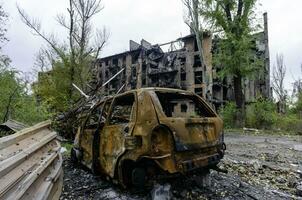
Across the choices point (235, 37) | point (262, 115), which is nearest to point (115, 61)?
point (235, 37)

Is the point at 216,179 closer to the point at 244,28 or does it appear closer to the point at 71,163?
the point at 71,163

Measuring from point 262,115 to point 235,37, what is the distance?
17.2 feet

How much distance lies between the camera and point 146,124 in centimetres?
436

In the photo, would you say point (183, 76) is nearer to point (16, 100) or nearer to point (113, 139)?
point (16, 100)

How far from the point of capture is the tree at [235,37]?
782 inches

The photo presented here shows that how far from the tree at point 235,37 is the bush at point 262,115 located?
27.4 inches

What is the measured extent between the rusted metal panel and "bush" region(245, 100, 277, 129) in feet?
55.8

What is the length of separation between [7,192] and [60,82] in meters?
22.9

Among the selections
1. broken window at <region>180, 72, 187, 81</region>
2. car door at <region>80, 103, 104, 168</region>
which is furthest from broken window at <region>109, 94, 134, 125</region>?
broken window at <region>180, 72, 187, 81</region>

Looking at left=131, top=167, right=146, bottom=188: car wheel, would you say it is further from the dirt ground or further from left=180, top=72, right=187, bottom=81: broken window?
left=180, top=72, right=187, bottom=81: broken window

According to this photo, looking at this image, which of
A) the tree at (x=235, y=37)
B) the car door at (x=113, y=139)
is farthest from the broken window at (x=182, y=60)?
the car door at (x=113, y=139)

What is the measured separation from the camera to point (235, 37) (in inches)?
795

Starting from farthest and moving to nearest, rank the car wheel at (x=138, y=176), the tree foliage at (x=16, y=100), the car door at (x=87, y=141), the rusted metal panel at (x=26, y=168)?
1. the tree foliage at (x=16, y=100)
2. the car door at (x=87, y=141)
3. the car wheel at (x=138, y=176)
4. the rusted metal panel at (x=26, y=168)

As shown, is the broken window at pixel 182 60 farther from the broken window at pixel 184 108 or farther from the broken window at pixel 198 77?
the broken window at pixel 184 108
